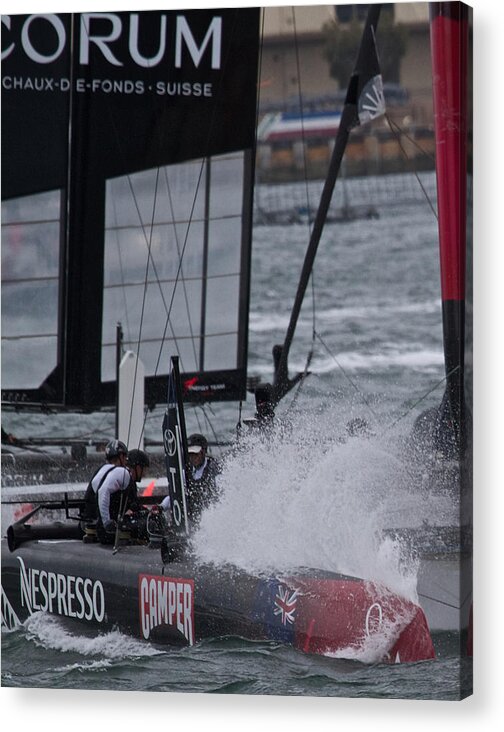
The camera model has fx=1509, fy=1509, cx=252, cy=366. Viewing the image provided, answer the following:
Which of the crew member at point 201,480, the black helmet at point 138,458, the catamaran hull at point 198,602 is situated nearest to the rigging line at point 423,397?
the catamaran hull at point 198,602

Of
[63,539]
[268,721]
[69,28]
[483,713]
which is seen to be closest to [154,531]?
Answer: [63,539]

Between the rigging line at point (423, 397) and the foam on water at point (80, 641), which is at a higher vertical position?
the rigging line at point (423, 397)

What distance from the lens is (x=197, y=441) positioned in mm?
4707

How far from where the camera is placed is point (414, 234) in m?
4.43

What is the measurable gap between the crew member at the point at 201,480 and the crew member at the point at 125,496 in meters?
0.17

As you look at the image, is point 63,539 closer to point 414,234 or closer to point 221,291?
point 221,291

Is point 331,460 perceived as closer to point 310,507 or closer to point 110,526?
point 310,507

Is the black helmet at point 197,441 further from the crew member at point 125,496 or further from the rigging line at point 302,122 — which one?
the rigging line at point 302,122

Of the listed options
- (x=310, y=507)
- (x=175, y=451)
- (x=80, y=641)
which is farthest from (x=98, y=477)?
(x=310, y=507)

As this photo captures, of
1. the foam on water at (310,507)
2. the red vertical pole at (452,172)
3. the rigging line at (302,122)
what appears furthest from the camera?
the rigging line at (302,122)

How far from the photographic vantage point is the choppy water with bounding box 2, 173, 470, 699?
14.5 ft

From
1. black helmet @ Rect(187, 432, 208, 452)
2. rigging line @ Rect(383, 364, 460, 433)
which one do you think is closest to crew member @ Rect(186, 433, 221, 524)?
black helmet @ Rect(187, 432, 208, 452)

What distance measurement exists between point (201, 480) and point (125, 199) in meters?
0.93

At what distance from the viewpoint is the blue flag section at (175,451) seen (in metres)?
4.69
